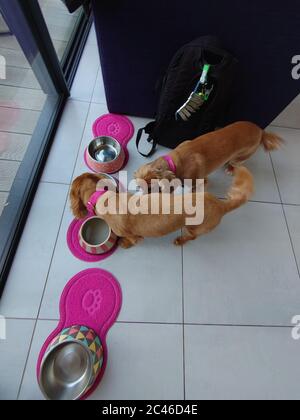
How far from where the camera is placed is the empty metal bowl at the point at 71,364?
2.91 feet

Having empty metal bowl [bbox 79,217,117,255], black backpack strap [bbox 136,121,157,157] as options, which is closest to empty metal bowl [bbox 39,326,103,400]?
empty metal bowl [bbox 79,217,117,255]

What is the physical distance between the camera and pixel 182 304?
112cm

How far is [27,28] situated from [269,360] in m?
1.91

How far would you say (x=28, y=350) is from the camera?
3.26 ft

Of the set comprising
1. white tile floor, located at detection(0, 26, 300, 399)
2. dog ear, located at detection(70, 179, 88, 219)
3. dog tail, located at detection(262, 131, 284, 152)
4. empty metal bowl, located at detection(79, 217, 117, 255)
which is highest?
dog ear, located at detection(70, 179, 88, 219)

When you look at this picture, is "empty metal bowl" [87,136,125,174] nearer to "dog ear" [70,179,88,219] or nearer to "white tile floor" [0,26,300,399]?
"white tile floor" [0,26,300,399]

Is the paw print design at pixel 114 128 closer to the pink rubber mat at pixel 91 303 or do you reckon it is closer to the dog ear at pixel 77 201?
the dog ear at pixel 77 201

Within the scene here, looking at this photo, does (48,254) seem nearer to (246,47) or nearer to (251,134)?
(251,134)

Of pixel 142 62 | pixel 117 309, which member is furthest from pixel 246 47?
pixel 117 309

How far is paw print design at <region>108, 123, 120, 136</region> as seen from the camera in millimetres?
1538

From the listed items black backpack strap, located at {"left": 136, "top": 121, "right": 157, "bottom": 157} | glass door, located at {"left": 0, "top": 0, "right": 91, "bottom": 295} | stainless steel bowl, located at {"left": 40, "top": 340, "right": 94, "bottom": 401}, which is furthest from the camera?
black backpack strap, located at {"left": 136, "top": 121, "right": 157, "bottom": 157}

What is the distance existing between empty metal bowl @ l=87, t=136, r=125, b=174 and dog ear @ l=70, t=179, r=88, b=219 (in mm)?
430

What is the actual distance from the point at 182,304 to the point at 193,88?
100 cm

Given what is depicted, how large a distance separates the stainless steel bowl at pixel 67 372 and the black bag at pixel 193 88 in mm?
1106
